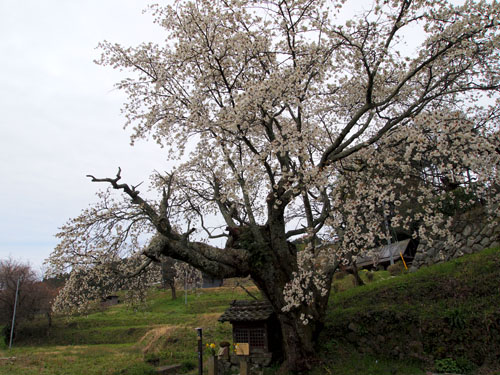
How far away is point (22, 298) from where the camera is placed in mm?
33500

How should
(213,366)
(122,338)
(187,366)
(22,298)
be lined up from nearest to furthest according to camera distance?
(213,366) < (187,366) < (122,338) < (22,298)

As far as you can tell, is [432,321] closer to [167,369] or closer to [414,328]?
[414,328]

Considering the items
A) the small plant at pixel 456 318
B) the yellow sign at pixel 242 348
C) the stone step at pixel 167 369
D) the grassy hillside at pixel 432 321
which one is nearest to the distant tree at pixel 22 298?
the stone step at pixel 167 369

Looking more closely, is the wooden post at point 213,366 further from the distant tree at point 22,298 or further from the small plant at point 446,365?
the distant tree at point 22,298

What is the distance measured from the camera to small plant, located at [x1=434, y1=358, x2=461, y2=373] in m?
7.95

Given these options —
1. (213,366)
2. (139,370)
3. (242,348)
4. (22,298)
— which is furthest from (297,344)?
(22,298)

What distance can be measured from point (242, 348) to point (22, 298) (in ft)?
107

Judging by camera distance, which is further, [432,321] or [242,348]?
[242,348]

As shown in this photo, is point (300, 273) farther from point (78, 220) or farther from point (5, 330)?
point (5, 330)

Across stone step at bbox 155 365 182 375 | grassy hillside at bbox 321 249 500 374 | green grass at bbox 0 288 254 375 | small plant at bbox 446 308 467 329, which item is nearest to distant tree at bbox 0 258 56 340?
green grass at bbox 0 288 254 375

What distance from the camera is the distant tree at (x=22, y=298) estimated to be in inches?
1272

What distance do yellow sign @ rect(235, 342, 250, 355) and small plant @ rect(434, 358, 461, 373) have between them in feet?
17.7

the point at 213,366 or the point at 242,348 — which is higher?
the point at 242,348

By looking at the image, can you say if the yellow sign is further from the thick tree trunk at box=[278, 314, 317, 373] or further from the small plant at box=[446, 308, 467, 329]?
the small plant at box=[446, 308, 467, 329]
